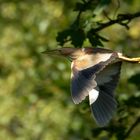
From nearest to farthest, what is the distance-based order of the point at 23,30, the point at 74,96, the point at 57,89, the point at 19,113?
1. the point at 74,96
2. the point at 57,89
3. the point at 19,113
4. the point at 23,30

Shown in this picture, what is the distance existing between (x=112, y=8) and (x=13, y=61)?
2.64 ft

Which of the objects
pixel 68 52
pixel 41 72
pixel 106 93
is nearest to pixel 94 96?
pixel 106 93

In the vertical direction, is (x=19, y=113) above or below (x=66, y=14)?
below

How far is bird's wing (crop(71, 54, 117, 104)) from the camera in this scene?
2064 millimetres

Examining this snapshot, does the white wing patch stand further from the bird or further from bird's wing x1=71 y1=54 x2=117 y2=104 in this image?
bird's wing x1=71 y1=54 x2=117 y2=104

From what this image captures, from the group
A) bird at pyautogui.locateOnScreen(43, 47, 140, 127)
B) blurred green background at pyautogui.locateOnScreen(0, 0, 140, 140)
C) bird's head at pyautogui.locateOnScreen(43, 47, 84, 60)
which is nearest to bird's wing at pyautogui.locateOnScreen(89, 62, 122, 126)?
bird at pyautogui.locateOnScreen(43, 47, 140, 127)

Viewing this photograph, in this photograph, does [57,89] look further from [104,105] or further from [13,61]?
[104,105]

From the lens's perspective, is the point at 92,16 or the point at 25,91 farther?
the point at 25,91

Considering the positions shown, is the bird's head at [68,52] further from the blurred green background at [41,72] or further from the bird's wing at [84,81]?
the blurred green background at [41,72]

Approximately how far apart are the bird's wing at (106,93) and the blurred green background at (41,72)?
4.91ft

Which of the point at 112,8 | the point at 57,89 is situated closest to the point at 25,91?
the point at 57,89

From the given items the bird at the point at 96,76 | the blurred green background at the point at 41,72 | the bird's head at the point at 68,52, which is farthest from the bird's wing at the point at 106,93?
the blurred green background at the point at 41,72

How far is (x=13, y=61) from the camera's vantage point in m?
5.07

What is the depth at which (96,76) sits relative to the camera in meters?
2.30
